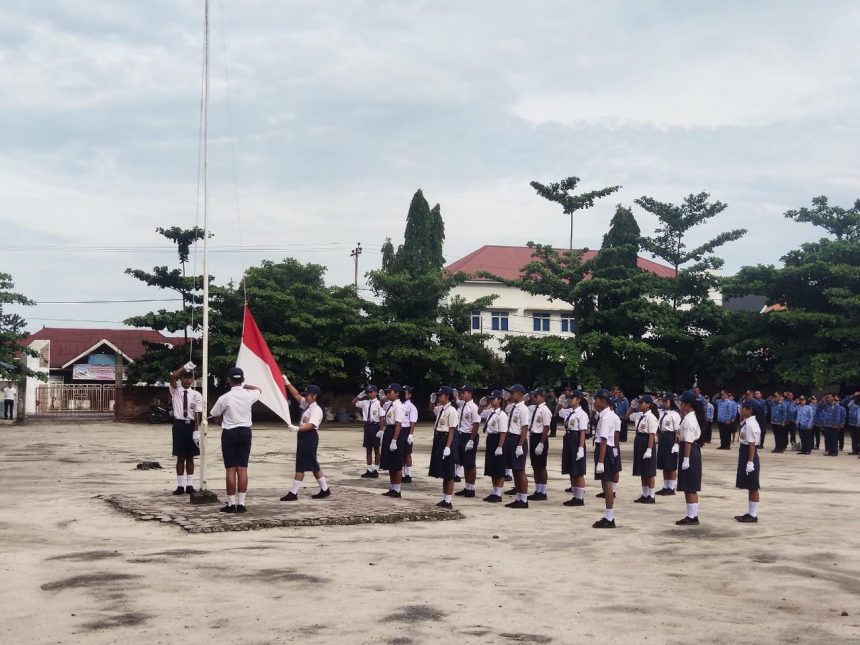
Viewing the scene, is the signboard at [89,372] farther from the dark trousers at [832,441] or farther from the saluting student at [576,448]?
the saluting student at [576,448]

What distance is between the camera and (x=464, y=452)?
15.4m

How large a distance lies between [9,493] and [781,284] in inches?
1360

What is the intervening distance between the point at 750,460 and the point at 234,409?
23.8ft

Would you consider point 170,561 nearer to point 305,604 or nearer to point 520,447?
point 305,604

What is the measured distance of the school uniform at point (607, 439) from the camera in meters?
12.7

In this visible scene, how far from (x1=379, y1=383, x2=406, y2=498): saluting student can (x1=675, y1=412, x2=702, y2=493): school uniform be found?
14.7 ft

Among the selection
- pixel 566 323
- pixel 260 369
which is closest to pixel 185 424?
pixel 260 369

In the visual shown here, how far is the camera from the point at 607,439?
12.9 meters

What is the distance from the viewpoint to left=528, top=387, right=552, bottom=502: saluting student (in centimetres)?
1523

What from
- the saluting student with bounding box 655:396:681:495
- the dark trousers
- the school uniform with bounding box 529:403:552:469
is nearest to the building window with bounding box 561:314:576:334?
the dark trousers

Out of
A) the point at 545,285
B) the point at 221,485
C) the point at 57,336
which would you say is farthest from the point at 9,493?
the point at 57,336

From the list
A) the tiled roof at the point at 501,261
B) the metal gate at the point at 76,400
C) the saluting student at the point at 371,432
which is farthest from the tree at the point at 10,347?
the tiled roof at the point at 501,261

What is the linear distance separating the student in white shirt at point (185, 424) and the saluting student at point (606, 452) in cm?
601

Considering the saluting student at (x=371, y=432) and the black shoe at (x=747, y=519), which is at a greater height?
the saluting student at (x=371, y=432)
